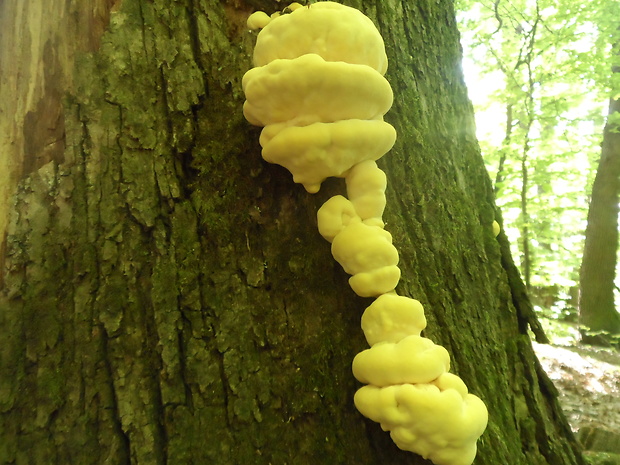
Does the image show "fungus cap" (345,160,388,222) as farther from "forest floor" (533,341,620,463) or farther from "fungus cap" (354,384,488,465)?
"forest floor" (533,341,620,463)

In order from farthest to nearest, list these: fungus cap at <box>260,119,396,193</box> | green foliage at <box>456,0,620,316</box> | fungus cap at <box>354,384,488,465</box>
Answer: green foliage at <box>456,0,620,316</box>
fungus cap at <box>260,119,396,193</box>
fungus cap at <box>354,384,488,465</box>

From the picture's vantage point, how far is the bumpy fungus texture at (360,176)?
99cm

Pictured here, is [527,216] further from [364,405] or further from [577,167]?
[364,405]

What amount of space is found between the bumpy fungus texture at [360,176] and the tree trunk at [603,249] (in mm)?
8036

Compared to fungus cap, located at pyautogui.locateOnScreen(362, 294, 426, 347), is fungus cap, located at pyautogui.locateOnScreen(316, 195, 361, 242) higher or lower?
higher

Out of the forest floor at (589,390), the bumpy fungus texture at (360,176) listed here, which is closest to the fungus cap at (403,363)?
the bumpy fungus texture at (360,176)

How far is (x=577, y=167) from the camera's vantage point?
33.8ft

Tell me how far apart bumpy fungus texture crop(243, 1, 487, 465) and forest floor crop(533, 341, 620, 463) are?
3.69 meters

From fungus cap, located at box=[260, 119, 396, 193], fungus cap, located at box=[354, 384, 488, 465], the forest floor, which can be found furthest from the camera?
the forest floor

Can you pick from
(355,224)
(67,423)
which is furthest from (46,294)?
(355,224)

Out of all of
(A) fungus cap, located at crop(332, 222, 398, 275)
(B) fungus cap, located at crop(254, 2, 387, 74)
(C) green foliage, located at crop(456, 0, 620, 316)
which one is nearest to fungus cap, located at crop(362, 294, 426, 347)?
(A) fungus cap, located at crop(332, 222, 398, 275)

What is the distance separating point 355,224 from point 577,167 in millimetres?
11642

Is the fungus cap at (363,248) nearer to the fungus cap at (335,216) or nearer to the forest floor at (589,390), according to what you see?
the fungus cap at (335,216)

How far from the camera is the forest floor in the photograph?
361 cm
